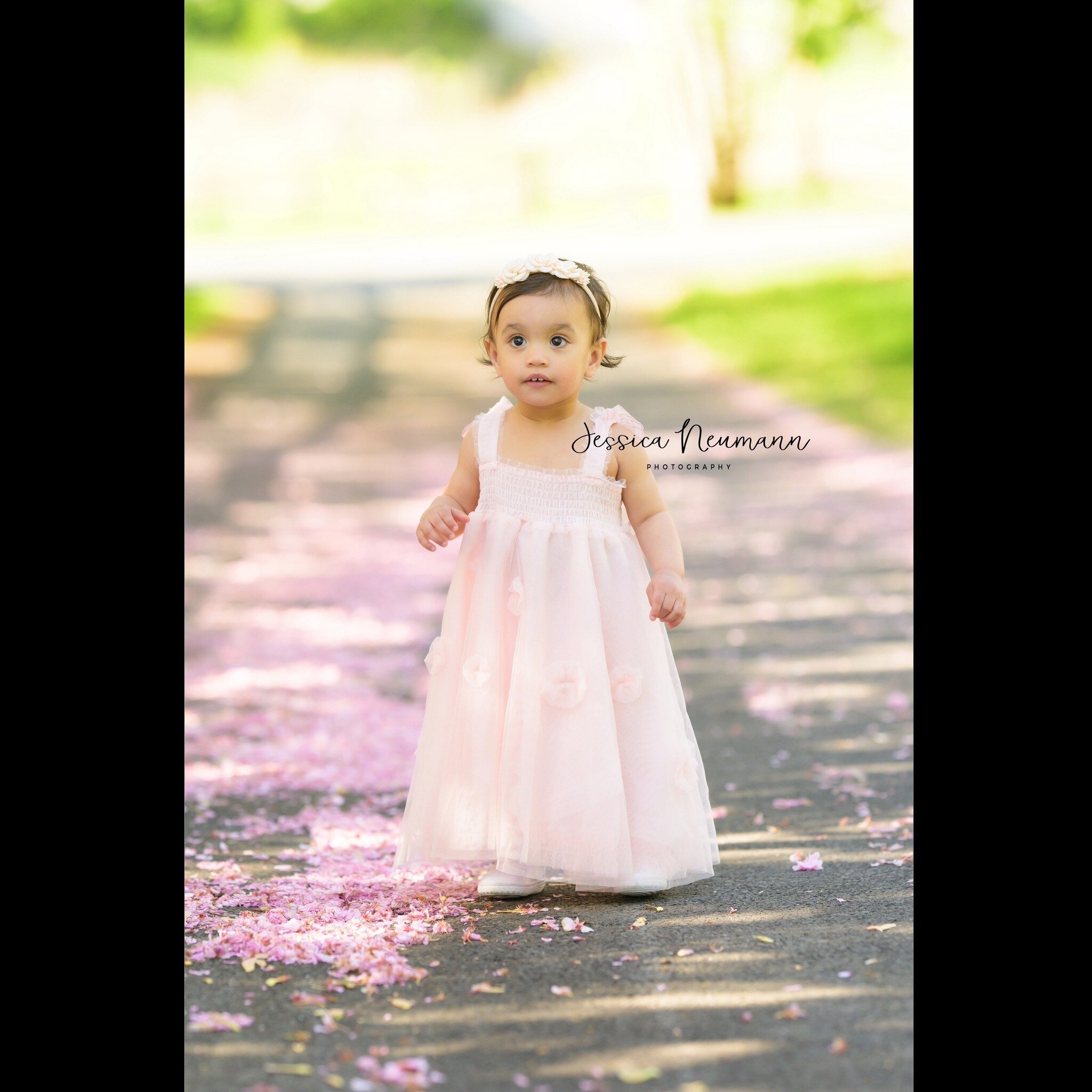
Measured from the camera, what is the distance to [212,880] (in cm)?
333

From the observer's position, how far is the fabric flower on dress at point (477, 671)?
311 centimetres

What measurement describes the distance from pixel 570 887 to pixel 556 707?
20.0 inches

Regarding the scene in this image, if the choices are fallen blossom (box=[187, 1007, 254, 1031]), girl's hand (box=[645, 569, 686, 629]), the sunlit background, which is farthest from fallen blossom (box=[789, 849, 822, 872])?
fallen blossom (box=[187, 1007, 254, 1031])

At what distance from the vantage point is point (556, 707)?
3.05 m

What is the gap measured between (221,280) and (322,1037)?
823 inches

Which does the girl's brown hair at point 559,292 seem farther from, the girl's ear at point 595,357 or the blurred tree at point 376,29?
the blurred tree at point 376,29

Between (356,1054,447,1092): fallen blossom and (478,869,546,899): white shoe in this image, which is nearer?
(356,1054,447,1092): fallen blossom

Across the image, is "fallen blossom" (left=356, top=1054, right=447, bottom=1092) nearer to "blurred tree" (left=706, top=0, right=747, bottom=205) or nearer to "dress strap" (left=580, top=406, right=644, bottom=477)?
"dress strap" (left=580, top=406, right=644, bottom=477)

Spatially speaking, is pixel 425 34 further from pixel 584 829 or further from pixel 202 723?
pixel 584 829

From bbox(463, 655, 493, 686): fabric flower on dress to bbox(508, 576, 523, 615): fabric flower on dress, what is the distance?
0.13m

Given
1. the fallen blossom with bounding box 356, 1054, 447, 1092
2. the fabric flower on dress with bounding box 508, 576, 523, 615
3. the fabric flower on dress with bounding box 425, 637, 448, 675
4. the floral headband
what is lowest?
the fallen blossom with bounding box 356, 1054, 447, 1092

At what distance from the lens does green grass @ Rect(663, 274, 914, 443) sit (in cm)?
1485

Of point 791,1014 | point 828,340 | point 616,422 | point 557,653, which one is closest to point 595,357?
point 616,422

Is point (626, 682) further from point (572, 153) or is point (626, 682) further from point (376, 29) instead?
point (376, 29)
